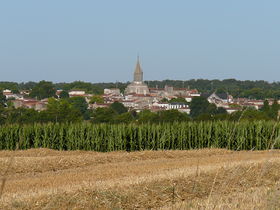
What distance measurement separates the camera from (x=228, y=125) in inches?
1100

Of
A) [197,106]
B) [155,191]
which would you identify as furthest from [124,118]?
[155,191]

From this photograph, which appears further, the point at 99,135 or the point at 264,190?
the point at 99,135

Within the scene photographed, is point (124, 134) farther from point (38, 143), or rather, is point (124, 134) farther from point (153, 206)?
point (153, 206)

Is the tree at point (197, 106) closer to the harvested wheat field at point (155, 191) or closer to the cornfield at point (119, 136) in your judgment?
the cornfield at point (119, 136)

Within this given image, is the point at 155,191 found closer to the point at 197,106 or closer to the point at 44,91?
the point at 197,106

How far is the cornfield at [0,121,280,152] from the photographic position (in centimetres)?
2678

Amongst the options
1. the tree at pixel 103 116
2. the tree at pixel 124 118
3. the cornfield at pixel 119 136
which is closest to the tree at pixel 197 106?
the tree at pixel 103 116

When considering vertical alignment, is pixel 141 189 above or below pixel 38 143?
above

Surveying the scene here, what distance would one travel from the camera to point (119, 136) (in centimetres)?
2678

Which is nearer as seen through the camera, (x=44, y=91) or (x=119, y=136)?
(x=119, y=136)

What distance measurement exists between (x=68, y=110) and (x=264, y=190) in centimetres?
5665

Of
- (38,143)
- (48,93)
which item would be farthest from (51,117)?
(48,93)

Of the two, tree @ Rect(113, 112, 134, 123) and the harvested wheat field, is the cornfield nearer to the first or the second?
the harvested wheat field

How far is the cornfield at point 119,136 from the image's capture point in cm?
2678
